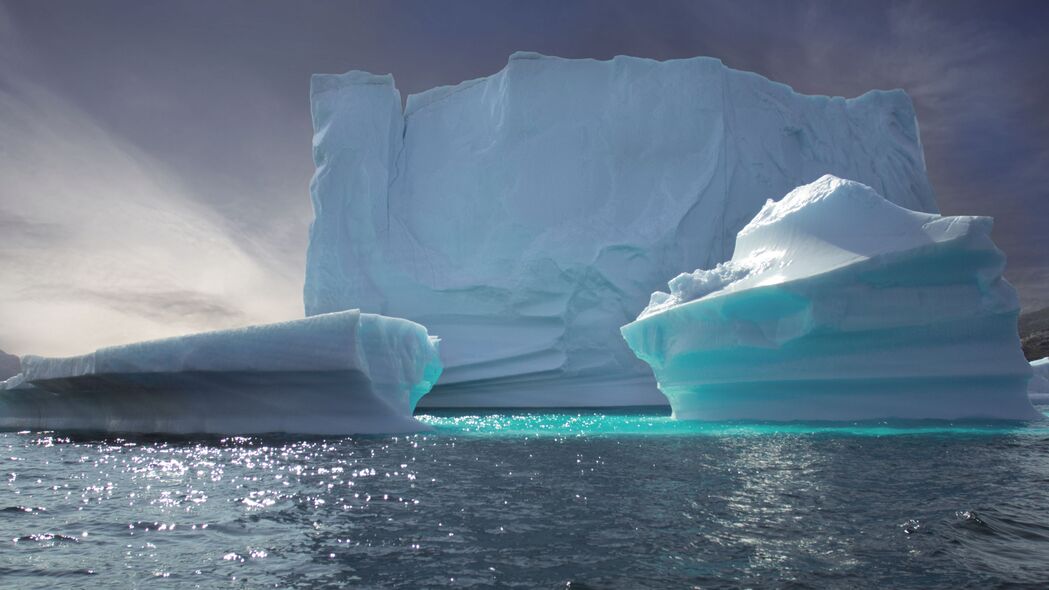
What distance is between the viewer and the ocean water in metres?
3.23

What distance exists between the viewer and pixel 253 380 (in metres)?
9.20

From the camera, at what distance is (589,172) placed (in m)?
18.9

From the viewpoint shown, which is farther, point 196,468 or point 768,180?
point 768,180

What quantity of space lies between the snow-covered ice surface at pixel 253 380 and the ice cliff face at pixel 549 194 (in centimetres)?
682

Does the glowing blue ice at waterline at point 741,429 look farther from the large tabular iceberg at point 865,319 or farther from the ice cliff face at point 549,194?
the ice cliff face at point 549,194

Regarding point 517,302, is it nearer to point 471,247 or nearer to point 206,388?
point 471,247

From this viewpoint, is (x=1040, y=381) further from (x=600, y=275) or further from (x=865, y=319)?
(x=865, y=319)

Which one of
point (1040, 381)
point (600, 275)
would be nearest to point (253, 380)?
point (600, 275)

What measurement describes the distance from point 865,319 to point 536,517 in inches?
309

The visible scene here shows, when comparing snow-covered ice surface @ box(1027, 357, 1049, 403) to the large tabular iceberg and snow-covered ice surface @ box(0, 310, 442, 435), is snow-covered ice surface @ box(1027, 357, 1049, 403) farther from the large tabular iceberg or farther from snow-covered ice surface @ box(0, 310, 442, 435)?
snow-covered ice surface @ box(0, 310, 442, 435)

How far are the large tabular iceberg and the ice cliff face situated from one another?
6118 millimetres

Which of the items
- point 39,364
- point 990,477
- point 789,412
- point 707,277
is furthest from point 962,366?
point 39,364

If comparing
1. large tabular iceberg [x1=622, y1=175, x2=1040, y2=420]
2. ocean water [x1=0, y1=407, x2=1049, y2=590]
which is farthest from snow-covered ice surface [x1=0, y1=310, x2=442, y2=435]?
large tabular iceberg [x1=622, y1=175, x2=1040, y2=420]

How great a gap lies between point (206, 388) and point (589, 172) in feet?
39.7
